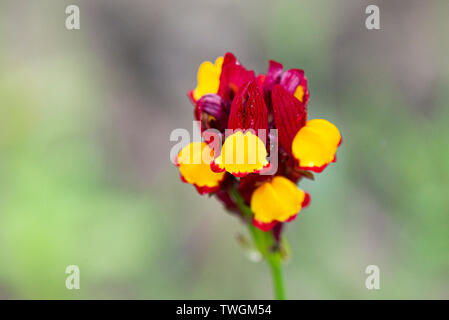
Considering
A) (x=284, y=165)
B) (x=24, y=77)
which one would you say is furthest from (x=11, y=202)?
(x=284, y=165)

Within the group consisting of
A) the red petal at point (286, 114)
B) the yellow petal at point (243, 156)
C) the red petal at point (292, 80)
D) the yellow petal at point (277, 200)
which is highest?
the red petal at point (292, 80)

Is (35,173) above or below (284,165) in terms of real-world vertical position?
above

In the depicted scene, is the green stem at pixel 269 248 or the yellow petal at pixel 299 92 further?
the green stem at pixel 269 248

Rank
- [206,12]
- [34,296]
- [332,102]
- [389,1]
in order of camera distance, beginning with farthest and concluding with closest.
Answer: [206,12] → [389,1] → [332,102] → [34,296]

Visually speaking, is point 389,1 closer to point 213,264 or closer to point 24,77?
point 213,264

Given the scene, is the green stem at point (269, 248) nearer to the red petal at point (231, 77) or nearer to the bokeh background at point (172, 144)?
the red petal at point (231, 77)

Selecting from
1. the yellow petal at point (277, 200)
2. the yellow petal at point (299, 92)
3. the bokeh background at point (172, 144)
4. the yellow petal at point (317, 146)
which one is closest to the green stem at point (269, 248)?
the yellow petal at point (277, 200)

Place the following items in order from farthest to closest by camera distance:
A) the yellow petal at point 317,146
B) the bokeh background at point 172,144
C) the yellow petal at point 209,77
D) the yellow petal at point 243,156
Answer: the bokeh background at point 172,144 < the yellow petal at point 209,77 < the yellow petal at point 317,146 < the yellow petal at point 243,156

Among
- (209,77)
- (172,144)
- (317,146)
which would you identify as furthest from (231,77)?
(172,144)
